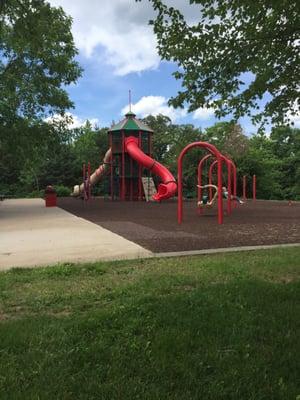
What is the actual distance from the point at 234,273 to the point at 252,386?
136 inches

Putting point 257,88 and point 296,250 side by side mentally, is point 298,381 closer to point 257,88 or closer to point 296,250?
point 257,88

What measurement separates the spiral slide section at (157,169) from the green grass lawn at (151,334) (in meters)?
20.6

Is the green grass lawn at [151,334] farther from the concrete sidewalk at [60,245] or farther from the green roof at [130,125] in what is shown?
the green roof at [130,125]

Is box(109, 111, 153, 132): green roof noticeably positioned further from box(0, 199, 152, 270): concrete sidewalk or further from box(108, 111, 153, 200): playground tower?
box(0, 199, 152, 270): concrete sidewalk

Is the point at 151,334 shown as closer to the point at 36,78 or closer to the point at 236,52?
the point at 236,52

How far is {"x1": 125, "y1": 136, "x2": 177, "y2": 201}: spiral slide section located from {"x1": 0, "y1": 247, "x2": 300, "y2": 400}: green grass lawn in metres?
20.6

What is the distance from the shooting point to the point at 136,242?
33.6ft

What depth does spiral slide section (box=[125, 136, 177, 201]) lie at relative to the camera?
27516 mm

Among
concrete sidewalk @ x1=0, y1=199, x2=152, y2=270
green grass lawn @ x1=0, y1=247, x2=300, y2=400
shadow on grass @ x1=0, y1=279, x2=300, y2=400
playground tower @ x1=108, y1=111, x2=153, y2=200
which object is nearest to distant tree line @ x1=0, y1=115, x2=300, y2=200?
playground tower @ x1=108, y1=111, x2=153, y2=200

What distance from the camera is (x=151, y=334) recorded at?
13.9 feet

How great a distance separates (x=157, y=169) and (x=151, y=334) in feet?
80.8

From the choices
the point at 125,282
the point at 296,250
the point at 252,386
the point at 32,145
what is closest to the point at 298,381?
the point at 252,386

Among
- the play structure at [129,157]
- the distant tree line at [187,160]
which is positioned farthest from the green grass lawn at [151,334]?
the distant tree line at [187,160]

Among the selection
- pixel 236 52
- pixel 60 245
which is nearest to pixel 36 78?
pixel 60 245
